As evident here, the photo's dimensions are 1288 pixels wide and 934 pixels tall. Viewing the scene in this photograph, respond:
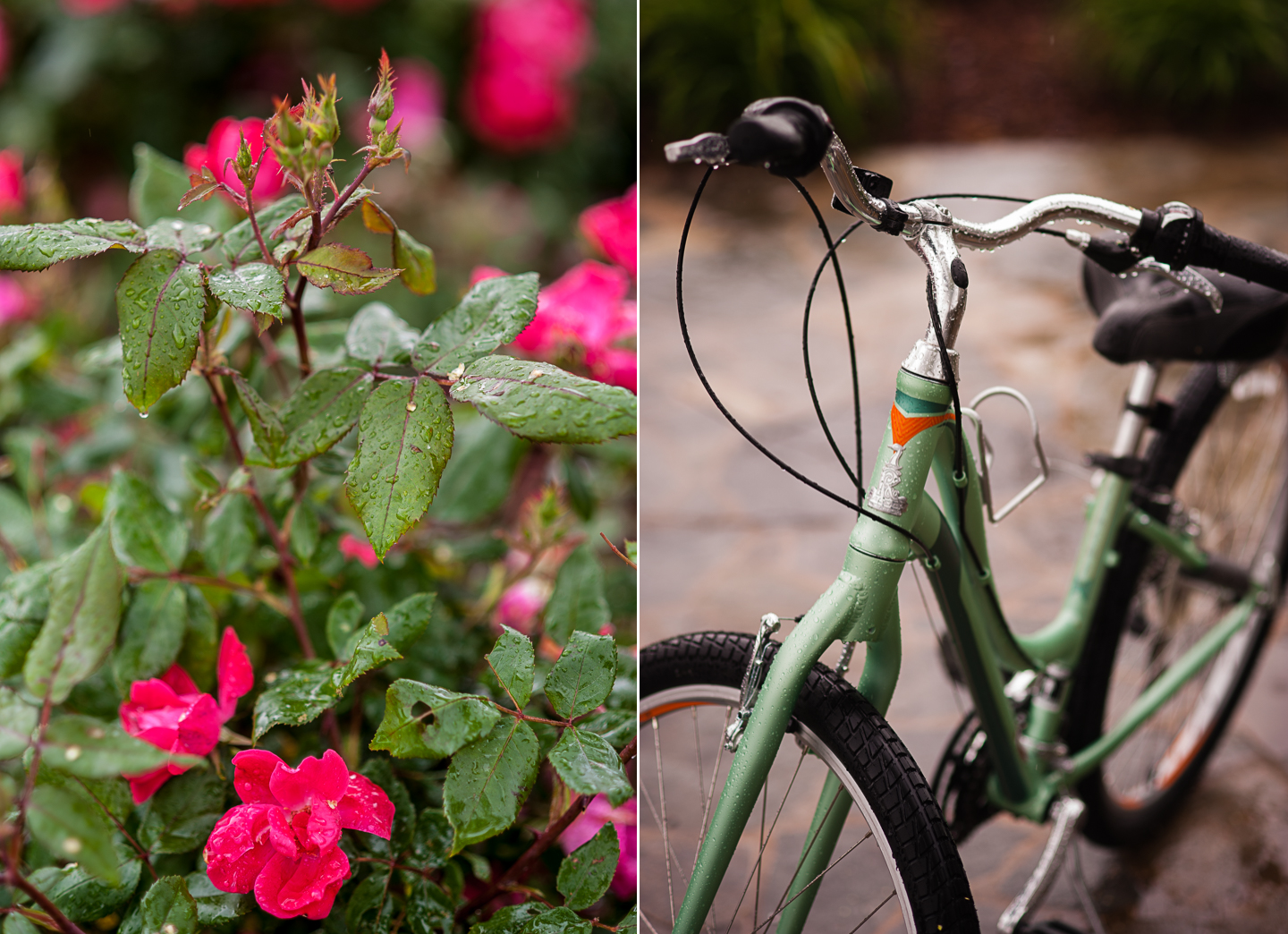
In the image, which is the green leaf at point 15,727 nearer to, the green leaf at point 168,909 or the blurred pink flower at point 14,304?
the green leaf at point 168,909

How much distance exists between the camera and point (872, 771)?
66 centimetres

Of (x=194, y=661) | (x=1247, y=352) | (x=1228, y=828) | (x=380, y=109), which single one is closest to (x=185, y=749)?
(x=194, y=661)

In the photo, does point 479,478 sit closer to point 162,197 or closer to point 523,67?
point 162,197

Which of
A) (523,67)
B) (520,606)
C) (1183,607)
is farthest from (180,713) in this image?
(523,67)

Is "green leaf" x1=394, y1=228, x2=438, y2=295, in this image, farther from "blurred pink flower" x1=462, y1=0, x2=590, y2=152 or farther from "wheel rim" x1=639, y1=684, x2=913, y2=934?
"blurred pink flower" x1=462, y1=0, x2=590, y2=152

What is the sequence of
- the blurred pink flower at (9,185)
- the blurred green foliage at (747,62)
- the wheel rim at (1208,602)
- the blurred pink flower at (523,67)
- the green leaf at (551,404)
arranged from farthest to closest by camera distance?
the blurred green foliage at (747,62)
the blurred pink flower at (523,67)
the wheel rim at (1208,602)
the blurred pink flower at (9,185)
the green leaf at (551,404)

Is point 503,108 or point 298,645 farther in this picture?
point 503,108

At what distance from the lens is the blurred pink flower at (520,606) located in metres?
1.03

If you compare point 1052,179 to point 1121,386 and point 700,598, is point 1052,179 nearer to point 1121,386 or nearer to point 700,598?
point 1121,386

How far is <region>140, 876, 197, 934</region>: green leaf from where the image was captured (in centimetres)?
62

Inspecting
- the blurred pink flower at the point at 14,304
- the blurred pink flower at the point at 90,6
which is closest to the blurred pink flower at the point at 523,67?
the blurred pink flower at the point at 90,6

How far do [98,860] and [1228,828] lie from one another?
1.52m

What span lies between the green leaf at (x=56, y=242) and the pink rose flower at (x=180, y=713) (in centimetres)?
29

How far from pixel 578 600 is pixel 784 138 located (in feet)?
1.51
